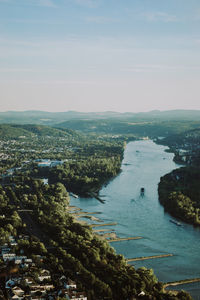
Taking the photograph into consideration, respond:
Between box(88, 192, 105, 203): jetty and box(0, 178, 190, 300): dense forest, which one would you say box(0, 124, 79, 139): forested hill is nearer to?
box(88, 192, 105, 203): jetty

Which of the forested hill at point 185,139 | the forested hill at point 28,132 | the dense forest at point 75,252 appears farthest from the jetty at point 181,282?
the forested hill at point 28,132

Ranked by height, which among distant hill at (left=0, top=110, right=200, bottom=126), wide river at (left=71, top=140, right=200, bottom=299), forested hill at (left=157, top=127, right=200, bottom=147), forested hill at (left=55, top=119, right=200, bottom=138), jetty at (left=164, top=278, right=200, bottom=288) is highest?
distant hill at (left=0, top=110, right=200, bottom=126)

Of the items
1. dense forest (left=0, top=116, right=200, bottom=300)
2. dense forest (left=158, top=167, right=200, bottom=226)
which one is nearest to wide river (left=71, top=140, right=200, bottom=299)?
dense forest (left=158, top=167, right=200, bottom=226)

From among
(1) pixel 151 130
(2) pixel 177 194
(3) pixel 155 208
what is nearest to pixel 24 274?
(3) pixel 155 208

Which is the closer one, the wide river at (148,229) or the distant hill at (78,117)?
the wide river at (148,229)

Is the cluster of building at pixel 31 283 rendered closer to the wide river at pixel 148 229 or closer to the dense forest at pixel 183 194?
the wide river at pixel 148 229

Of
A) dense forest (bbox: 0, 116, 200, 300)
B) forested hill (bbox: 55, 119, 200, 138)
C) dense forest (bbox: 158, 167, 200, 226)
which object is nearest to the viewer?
dense forest (bbox: 0, 116, 200, 300)
